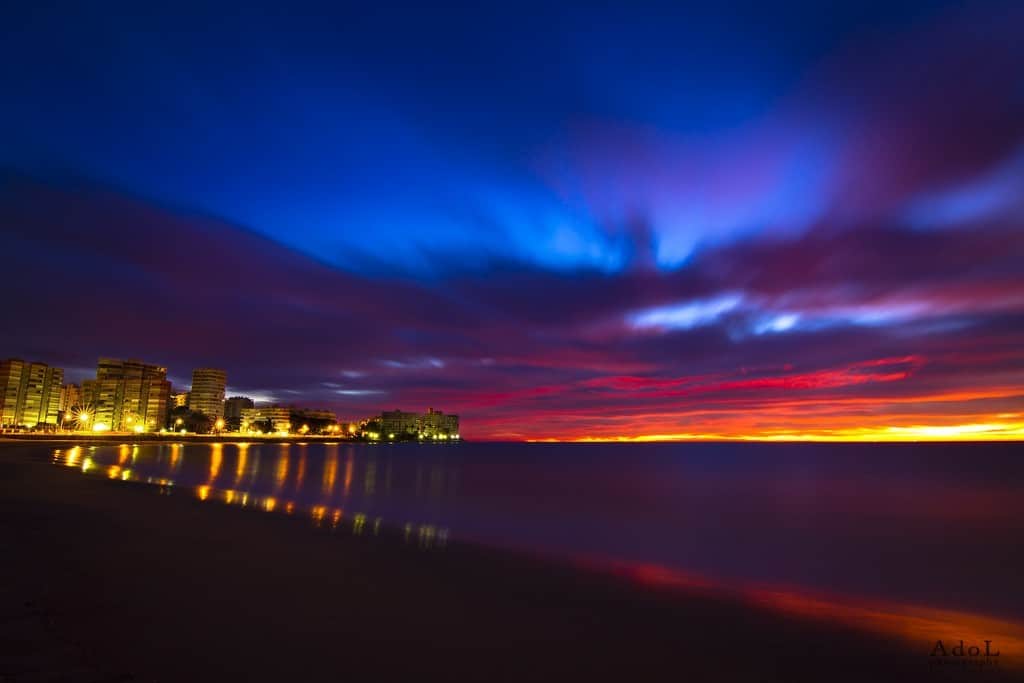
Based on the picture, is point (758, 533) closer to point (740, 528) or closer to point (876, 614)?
point (740, 528)

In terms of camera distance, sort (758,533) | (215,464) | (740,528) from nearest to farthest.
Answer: (758,533), (740,528), (215,464)

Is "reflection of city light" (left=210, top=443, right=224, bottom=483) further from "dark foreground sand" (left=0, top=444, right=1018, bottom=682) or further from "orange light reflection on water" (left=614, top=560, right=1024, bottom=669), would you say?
"orange light reflection on water" (left=614, top=560, right=1024, bottom=669)

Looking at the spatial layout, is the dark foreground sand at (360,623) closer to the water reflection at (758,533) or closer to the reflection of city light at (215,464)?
the water reflection at (758,533)

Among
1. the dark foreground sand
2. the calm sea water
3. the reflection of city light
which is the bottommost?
the calm sea water

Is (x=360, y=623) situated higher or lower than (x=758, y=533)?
higher

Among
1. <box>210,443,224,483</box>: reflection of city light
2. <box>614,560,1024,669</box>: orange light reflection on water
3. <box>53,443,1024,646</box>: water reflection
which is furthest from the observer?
<box>210,443,224,483</box>: reflection of city light

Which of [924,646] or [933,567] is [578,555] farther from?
[933,567]

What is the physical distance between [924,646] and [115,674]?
46.9ft

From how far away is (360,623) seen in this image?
371 inches

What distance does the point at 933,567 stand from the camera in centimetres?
2125

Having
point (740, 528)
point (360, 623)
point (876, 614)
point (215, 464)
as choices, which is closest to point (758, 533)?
point (740, 528)

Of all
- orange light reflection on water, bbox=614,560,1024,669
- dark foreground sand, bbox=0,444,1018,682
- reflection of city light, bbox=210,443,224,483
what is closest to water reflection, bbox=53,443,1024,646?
orange light reflection on water, bbox=614,560,1024,669

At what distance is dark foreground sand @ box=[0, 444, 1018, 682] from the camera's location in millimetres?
7520

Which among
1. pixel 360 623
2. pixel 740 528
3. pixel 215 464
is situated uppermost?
pixel 360 623
